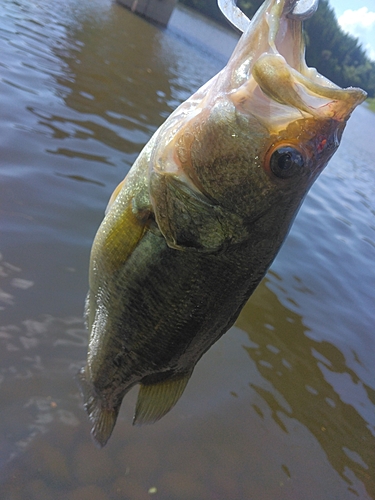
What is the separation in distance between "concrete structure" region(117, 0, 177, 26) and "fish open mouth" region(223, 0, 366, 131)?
91.9 ft

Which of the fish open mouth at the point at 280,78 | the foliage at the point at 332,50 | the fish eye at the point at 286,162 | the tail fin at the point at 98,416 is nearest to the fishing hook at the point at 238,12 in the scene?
the fish open mouth at the point at 280,78

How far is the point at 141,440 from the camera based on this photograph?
316cm

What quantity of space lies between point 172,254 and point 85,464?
2.15 meters

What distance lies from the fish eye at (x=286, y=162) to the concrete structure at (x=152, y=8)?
1114 inches

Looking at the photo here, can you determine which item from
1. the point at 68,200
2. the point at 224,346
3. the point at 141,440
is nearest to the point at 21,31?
the point at 68,200

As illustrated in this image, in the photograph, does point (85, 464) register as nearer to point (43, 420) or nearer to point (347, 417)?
point (43, 420)

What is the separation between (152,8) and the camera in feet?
82.4

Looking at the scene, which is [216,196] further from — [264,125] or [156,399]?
[156,399]

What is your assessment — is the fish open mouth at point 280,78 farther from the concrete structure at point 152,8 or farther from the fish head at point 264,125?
the concrete structure at point 152,8

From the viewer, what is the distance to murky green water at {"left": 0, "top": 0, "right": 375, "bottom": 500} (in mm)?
2951

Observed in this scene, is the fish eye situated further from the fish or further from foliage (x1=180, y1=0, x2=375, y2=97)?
foliage (x1=180, y1=0, x2=375, y2=97)

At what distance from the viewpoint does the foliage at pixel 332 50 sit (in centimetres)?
4688

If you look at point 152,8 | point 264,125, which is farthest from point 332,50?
point 264,125

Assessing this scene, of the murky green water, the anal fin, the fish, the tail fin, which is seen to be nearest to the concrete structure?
the murky green water
